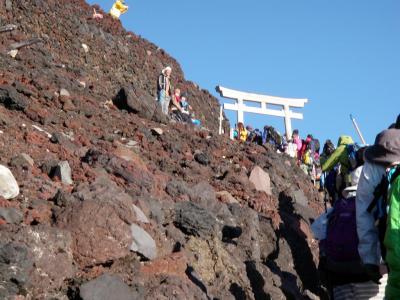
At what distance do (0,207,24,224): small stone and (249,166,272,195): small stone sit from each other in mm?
5629

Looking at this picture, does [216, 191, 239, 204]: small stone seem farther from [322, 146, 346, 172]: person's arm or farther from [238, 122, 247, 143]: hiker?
[238, 122, 247, 143]: hiker

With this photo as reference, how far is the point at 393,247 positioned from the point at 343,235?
1.77 metres

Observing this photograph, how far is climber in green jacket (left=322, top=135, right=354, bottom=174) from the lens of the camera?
21.0 feet

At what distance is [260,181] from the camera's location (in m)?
10.5

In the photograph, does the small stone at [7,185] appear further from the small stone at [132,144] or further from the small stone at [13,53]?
the small stone at [13,53]

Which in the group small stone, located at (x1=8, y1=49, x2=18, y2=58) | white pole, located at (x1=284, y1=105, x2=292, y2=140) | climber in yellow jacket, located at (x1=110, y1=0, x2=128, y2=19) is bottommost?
small stone, located at (x1=8, y1=49, x2=18, y2=58)

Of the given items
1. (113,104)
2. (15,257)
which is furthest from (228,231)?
(113,104)

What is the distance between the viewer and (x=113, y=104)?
12594 millimetres

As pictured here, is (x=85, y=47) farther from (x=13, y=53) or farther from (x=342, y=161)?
(x=342, y=161)

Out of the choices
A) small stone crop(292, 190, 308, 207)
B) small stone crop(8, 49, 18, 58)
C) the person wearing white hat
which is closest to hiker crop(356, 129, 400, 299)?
the person wearing white hat

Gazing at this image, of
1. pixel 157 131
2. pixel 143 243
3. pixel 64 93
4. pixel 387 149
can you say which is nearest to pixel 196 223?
pixel 143 243

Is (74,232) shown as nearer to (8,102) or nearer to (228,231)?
(228,231)

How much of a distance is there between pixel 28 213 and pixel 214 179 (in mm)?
4821

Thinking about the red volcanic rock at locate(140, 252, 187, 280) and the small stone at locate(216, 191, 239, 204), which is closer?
the red volcanic rock at locate(140, 252, 187, 280)
